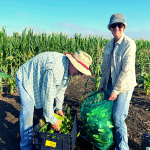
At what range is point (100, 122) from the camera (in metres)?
1.95

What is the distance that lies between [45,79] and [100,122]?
3.13ft

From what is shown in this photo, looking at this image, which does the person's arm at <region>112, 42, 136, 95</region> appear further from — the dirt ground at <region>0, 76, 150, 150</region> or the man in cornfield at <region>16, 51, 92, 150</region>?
the dirt ground at <region>0, 76, 150, 150</region>

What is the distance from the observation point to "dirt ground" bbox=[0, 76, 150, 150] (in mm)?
2503

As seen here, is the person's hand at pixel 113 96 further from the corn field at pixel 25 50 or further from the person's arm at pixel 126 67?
the corn field at pixel 25 50

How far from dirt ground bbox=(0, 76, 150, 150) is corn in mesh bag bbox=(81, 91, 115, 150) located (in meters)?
0.64

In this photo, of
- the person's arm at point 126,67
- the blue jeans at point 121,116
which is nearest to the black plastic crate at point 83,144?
the blue jeans at point 121,116

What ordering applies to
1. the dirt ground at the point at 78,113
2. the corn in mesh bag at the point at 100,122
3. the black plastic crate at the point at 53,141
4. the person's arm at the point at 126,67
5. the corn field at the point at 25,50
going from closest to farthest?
the black plastic crate at the point at 53,141 → the person's arm at the point at 126,67 → the corn in mesh bag at the point at 100,122 → the dirt ground at the point at 78,113 → the corn field at the point at 25,50

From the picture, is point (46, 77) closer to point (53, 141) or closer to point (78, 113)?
point (53, 141)

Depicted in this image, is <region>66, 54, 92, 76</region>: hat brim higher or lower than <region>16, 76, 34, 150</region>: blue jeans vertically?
higher

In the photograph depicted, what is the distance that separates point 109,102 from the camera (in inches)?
79.8

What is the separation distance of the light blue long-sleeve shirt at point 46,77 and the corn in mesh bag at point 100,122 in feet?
1.68

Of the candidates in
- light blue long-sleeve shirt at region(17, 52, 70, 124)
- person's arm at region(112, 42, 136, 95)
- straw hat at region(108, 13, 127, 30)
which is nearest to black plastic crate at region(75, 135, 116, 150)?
light blue long-sleeve shirt at region(17, 52, 70, 124)

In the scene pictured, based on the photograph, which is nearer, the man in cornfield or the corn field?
the man in cornfield

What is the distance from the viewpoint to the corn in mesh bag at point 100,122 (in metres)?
1.96
